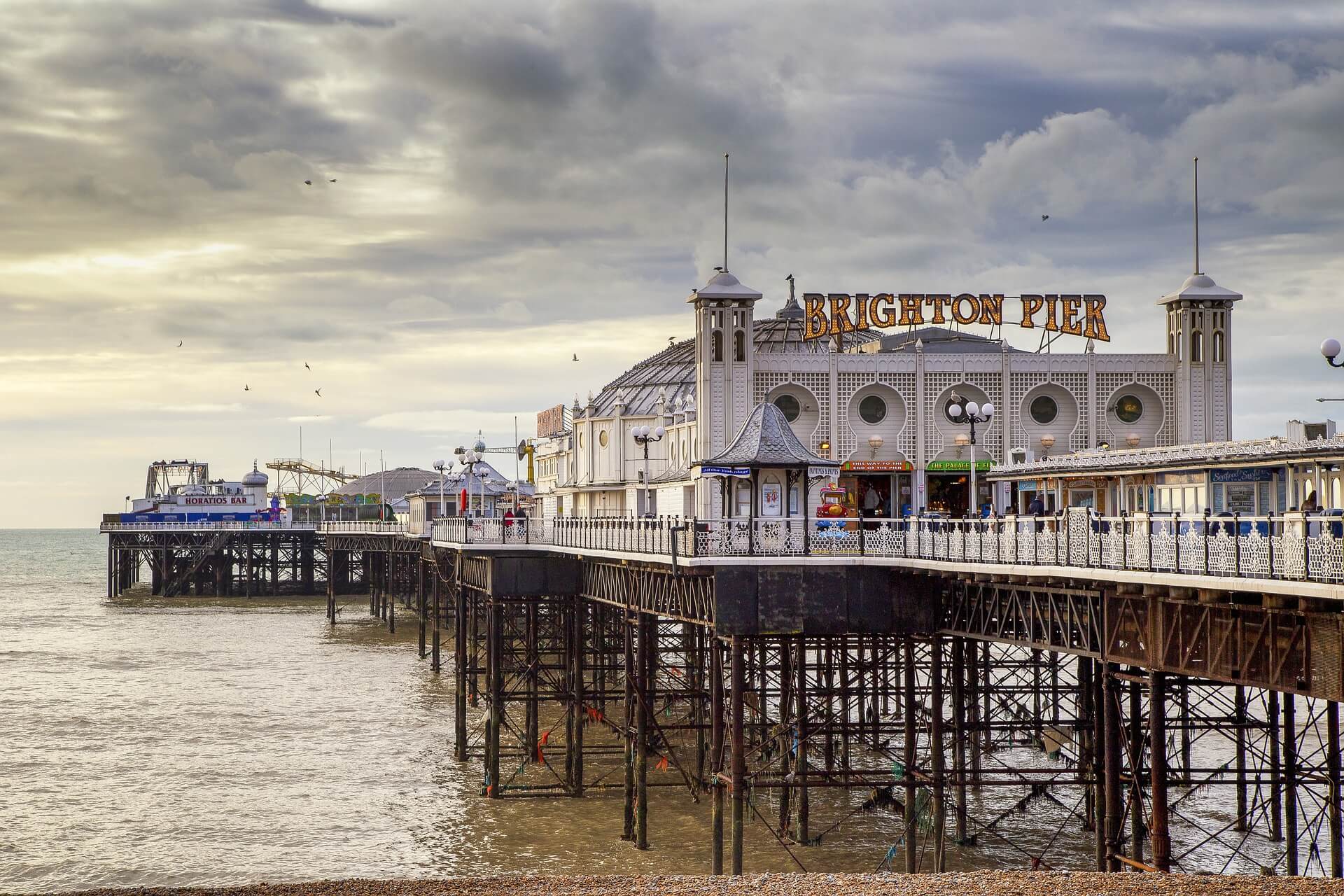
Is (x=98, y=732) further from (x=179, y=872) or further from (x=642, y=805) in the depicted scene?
(x=642, y=805)

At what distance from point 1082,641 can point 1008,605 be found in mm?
2089

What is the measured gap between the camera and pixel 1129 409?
4825 centimetres

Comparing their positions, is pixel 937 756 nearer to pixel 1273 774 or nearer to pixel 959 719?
pixel 959 719

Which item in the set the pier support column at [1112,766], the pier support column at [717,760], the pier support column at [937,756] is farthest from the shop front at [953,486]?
the pier support column at [1112,766]

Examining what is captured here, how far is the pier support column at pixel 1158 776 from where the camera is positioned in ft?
72.2

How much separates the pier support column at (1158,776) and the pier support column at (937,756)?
660cm

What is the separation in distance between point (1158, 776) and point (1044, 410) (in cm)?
2688

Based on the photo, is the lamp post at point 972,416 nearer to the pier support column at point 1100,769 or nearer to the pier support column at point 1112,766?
the pier support column at point 1100,769

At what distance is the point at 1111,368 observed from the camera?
157ft

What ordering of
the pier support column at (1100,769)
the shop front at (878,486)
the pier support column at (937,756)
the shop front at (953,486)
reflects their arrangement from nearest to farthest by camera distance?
the pier support column at (1100,769), the pier support column at (937,756), the shop front at (878,486), the shop front at (953,486)

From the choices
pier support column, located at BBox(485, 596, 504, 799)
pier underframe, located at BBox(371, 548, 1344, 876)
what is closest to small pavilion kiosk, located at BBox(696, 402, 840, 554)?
pier underframe, located at BBox(371, 548, 1344, 876)

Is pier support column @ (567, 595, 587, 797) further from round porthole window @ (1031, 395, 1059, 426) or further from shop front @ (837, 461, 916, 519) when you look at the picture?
round porthole window @ (1031, 395, 1059, 426)

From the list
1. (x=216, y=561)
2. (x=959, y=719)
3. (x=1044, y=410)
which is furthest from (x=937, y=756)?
(x=216, y=561)

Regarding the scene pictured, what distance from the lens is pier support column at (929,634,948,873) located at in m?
28.9
